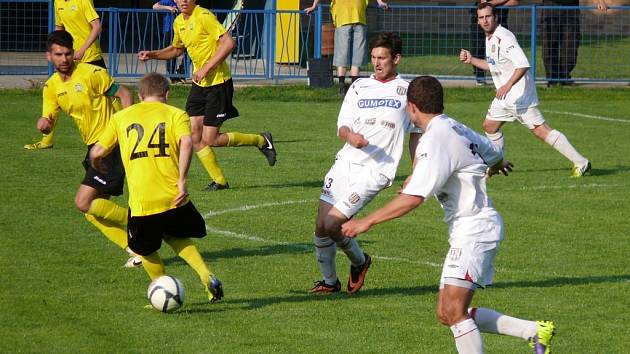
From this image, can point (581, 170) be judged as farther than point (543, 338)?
Yes

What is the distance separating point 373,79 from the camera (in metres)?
9.77

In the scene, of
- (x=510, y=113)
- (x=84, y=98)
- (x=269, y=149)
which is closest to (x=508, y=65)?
(x=510, y=113)

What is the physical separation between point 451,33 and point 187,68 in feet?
20.4

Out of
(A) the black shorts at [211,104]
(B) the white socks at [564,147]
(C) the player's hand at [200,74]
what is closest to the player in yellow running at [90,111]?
(C) the player's hand at [200,74]

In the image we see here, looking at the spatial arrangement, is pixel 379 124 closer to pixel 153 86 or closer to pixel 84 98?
pixel 153 86

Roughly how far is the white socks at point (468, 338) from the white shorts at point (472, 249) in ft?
0.80

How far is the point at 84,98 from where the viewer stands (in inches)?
432

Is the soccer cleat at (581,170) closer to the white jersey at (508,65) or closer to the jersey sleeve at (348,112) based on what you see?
the white jersey at (508,65)

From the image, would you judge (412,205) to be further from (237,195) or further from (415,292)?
(237,195)

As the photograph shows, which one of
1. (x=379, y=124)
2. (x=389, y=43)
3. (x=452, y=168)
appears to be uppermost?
(x=389, y=43)

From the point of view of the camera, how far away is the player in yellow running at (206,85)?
47.5 ft

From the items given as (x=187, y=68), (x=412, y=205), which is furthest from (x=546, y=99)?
(x=412, y=205)

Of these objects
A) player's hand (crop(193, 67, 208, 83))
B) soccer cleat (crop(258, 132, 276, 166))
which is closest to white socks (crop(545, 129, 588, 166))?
soccer cleat (crop(258, 132, 276, 166))

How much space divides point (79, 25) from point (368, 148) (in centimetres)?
956
